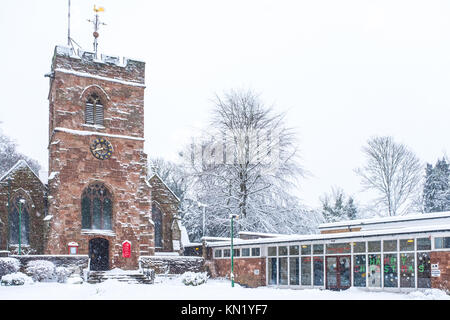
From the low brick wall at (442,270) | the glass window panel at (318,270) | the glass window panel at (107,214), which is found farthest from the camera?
the glass window panel at (107,214)

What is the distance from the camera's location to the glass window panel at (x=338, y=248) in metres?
25.4

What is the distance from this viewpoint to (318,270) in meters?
26.6

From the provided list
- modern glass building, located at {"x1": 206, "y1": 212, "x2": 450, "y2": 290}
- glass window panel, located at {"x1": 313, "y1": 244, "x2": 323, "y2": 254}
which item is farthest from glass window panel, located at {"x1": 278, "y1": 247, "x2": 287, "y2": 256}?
glass window panel, located at {"x1": 313, "y1": 244, "x2": 323, "y2": 254}

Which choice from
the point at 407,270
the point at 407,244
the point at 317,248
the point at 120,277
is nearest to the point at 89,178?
the point at 120,277

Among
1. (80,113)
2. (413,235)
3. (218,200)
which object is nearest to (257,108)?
(218,200)

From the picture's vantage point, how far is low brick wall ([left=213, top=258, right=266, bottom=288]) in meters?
29.9

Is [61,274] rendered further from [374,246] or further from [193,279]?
[374,246]

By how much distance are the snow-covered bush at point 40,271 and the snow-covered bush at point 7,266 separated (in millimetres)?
716

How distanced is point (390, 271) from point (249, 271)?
374 inches

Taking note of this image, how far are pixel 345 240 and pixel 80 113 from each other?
1816 centimetres

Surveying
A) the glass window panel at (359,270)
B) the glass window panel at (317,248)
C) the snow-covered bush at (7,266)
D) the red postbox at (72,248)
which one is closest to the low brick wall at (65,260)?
the snow-covered bush at (7,266)

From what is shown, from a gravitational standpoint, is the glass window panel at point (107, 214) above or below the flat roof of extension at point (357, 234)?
above

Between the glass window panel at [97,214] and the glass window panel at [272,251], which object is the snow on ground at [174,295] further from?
the glass window panel at [97,214]

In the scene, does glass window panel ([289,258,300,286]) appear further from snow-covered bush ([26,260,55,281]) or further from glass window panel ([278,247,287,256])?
snow-covered bush ([26,260,55,281])
